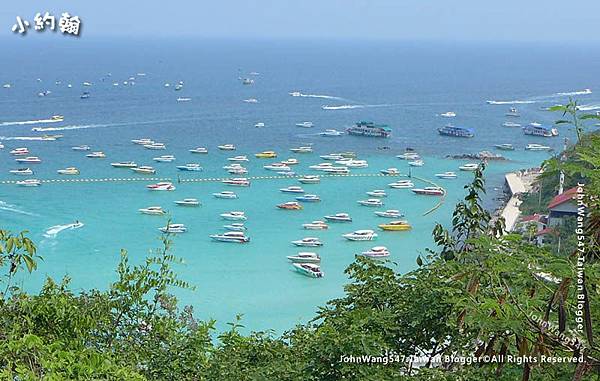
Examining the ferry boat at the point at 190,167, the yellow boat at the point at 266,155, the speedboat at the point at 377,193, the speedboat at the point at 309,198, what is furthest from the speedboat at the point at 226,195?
the yellow boat at the point at 266,155

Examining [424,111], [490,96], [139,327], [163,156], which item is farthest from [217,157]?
[490,96]

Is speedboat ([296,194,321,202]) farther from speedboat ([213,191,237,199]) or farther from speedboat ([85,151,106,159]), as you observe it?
speedboat ([85,151,106,159])

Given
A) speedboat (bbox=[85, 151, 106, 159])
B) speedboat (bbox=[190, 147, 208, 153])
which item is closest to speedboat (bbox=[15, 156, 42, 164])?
speedboat (bbox=[85, 151, 106, 159])

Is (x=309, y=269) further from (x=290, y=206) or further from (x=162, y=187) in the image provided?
(x=162, y=187)

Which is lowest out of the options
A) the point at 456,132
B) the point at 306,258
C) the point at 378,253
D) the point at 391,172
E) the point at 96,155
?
the point at 306,258

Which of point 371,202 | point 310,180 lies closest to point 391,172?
point 310,180

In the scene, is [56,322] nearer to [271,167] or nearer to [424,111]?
[271,167]
